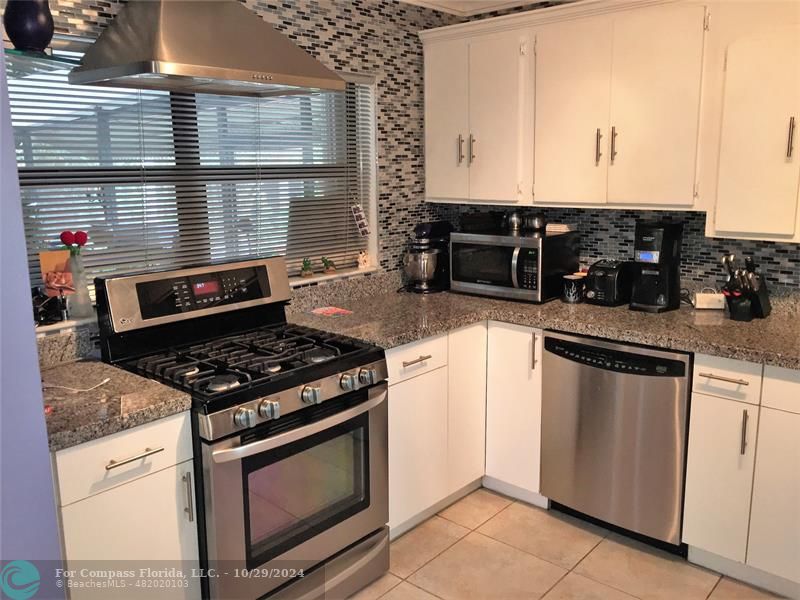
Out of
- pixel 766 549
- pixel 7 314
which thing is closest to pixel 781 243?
pixel 766 549

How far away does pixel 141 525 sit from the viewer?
1908mm

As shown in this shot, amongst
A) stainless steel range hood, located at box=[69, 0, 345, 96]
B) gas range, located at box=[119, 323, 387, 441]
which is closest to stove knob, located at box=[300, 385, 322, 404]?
gas range, located at box=[119, 323, 387, 441]

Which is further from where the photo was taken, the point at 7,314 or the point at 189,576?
the point at 189,576

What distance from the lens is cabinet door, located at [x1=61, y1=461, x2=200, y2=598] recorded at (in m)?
1.79

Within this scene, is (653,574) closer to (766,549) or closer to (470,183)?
(766,549)

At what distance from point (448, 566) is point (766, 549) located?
1.16 metres

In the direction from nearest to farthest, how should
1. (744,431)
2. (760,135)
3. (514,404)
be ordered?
(744,431), (760,135), (514,404)

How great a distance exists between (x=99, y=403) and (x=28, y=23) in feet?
3.85

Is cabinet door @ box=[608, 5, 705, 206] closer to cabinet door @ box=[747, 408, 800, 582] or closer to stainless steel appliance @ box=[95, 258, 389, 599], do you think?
cabinet door @ box=[747, 408, 800, 582]

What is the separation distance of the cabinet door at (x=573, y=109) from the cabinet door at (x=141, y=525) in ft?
6.78

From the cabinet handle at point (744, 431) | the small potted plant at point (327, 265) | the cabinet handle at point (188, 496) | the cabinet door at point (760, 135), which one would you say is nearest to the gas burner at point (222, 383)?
the cabinet handle at point (188, 496)

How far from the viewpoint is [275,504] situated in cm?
218

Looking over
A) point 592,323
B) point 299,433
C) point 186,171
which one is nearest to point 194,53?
point 186,171

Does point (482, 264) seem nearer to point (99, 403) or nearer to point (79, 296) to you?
point (79, 296)
